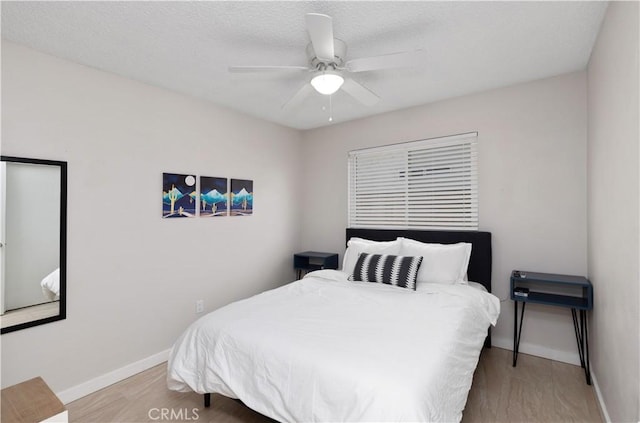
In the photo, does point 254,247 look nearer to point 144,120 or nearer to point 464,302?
point 144,120

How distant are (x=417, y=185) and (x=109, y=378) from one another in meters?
3.37

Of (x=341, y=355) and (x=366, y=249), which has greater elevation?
(x=366, y=249)

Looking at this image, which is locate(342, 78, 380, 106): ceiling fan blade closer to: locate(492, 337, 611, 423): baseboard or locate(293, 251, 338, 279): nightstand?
locate(293, 251, 338, 279): nightstand

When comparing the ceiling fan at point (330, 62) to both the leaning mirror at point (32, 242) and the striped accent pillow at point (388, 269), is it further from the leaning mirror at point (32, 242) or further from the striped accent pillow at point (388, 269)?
the leaning mirror at point (32, 242)

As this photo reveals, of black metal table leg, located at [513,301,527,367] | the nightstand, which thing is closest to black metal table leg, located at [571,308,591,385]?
black metal table leg, located at [513,301,527,367]

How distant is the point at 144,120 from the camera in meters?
2.85

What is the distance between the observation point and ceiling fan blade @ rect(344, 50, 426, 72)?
1827 millimetres

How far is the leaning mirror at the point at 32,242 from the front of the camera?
7.05 feet

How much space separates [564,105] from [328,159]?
2532 millimetres

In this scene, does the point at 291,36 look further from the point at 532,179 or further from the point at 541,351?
the point at 541,351

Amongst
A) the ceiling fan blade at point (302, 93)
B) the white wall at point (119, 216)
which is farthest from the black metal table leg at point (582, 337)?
the white wall at point (119, 216)

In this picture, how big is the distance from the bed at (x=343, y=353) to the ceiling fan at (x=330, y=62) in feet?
5.13

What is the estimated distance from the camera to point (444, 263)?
293cm

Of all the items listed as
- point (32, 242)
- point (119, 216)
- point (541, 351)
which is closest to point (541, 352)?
point (541, 351)
